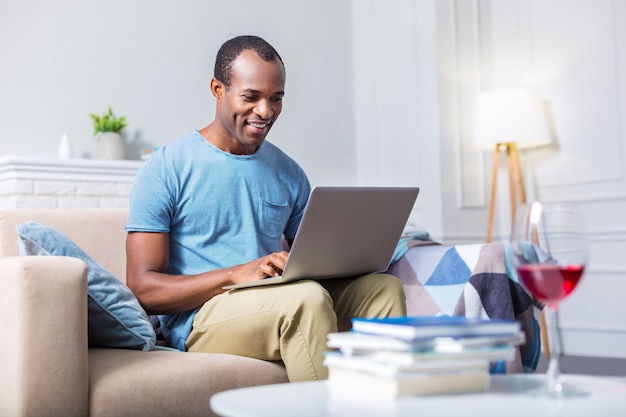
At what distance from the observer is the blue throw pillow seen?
5.71ft

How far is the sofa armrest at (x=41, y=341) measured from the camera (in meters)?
1.48

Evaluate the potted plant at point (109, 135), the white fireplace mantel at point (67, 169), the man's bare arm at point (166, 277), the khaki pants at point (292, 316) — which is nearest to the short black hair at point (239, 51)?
the man's bare arm at point (166, 277)

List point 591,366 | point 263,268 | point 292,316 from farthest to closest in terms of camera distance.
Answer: point 591,366 → point 263,268 → point 292,316

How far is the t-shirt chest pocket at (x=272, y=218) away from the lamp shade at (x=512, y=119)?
2179 mm

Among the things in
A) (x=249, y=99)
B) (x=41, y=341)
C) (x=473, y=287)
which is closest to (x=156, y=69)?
(x=249, y=99)

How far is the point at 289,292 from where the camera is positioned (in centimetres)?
170

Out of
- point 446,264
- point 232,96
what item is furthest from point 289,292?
point 446,264

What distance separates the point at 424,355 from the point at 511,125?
326cm

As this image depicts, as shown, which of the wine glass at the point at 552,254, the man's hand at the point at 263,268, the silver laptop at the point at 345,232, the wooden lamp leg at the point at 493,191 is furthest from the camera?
the wooden lamp leg at the point at 493,191

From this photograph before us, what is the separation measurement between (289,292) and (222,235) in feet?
1.35

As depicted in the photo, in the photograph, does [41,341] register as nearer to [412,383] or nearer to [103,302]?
[103,302]

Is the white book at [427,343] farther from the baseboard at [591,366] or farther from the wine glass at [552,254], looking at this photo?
the baseboard at [591,366]

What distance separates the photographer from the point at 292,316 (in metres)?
1.66

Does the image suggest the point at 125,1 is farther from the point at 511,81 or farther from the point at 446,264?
the point at 446,264
